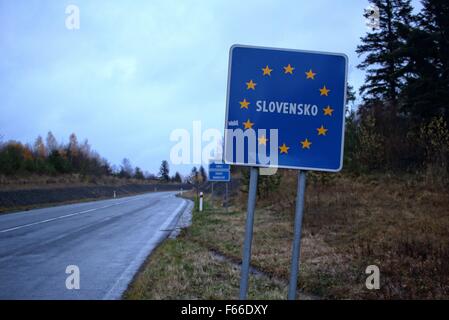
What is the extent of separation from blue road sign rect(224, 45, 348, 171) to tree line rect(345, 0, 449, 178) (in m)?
17.0

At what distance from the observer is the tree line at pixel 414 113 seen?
71.3 feet

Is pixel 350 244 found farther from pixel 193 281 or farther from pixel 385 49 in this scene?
pixel 385 49

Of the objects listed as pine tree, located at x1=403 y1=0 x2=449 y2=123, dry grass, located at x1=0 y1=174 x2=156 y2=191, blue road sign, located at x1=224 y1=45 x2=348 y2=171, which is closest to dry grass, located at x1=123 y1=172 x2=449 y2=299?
blue road sign, located at x1=224 y1=45 x2=348 y2=171

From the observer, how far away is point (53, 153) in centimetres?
6438

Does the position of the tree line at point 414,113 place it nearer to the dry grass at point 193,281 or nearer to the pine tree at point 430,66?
the pine tree at point 430,66

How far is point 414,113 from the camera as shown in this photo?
75.8ft

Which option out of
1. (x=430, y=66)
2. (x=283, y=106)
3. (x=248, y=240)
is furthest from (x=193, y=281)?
(x=430, y=66)

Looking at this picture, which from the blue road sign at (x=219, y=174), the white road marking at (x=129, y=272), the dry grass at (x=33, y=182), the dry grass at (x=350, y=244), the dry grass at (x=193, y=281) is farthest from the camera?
the dry grass at (x=33, y=182)

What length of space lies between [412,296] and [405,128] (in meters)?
21.8

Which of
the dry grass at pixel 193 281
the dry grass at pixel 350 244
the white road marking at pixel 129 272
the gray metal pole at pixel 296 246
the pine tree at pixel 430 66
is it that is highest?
the pine tree at pixel 430 66

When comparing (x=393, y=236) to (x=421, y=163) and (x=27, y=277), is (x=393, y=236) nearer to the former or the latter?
(x=27, y=277)

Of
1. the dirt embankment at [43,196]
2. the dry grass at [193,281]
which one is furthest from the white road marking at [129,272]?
the dirt embankment at [43,196]

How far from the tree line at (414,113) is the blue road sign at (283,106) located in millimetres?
16981

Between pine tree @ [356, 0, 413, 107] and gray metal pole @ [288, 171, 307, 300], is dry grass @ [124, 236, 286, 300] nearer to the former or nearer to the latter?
gray metal pole @ [288, 171, 307, 300]
